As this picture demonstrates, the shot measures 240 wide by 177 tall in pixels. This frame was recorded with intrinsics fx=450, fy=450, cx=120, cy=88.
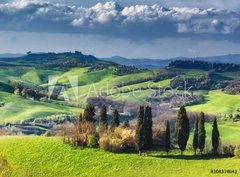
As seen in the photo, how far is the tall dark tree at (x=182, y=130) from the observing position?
97.2 meters

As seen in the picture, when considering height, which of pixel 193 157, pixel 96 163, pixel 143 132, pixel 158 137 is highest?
pixel 143 132

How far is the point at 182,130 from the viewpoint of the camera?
3868 inches

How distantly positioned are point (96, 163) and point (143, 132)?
12996 millimetres

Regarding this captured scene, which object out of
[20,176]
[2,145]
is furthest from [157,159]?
[2,145]

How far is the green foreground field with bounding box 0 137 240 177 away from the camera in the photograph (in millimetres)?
86062

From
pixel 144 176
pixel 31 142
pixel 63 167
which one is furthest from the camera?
pixel 31 142

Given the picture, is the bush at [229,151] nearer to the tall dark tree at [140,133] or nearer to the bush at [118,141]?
the tall dark tree at [140,133]

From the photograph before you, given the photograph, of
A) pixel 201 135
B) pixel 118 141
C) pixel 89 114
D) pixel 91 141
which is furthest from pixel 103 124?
pixel 201 135

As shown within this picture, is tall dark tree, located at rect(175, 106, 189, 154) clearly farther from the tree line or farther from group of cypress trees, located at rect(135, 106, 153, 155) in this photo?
group of cypress trees, located at rect(135, 106, 153, 155)

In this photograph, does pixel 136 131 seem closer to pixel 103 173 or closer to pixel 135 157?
pixel 135 157

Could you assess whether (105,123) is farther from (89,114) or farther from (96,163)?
(96,163)

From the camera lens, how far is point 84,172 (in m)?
87.3

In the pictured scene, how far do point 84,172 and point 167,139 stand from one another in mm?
19677

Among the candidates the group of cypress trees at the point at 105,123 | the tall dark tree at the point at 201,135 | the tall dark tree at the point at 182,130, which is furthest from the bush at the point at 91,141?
the tall dark tree at the point at 201,135
